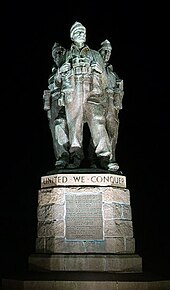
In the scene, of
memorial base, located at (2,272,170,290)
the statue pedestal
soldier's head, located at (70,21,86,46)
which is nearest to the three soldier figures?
soldier's head, located at (70,21,86,46)

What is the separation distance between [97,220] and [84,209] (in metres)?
0.30

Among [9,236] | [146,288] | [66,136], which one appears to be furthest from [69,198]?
[9,236]

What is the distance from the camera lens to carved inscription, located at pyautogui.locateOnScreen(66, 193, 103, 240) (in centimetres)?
764

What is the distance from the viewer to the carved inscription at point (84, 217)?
301 inches

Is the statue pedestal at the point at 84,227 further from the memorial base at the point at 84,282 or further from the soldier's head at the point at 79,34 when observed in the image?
the soldier's head at the point at 79,34

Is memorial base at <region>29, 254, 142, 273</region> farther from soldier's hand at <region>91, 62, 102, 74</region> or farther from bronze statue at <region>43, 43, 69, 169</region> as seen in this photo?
soldier's hand at <region>91, 62, 102, 74</region>

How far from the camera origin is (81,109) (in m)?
8.42

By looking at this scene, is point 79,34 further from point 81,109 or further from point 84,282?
point 84,282

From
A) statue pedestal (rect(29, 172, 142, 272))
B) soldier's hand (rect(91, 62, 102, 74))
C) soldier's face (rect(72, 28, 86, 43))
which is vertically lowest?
statue pedestal (rect(29, 172, 142, 272))

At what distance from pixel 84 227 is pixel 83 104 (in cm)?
234

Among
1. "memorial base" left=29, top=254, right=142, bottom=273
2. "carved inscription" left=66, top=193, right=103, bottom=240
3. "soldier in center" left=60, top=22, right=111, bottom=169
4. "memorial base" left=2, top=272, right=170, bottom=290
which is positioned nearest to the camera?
"memorial base" left=2, top=272, right=170, bottom=290

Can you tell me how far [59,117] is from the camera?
28.3ft

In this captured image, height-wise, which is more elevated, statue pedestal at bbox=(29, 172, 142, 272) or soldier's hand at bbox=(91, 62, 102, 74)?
soldier's hand at bbox=(91, 62, 102, 74)

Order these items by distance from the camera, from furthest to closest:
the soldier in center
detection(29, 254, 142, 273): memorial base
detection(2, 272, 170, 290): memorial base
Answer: the soldier in center, detection(29, 254, 142, 273): memorial base, detection(2, 272, 170, 290): memorial base
